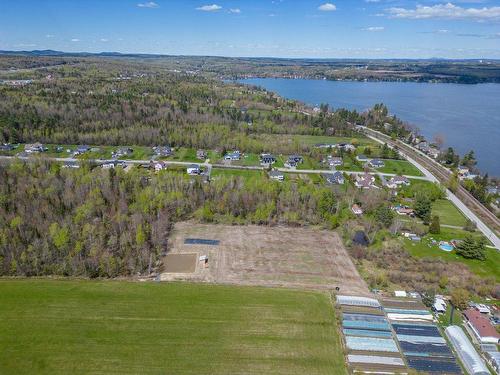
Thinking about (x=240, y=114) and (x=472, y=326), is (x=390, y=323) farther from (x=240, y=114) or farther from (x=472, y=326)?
(x=240, y=114)

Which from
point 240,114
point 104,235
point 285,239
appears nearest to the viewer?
point 104,235

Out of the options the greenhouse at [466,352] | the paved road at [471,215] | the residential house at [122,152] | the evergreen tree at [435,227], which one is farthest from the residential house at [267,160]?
the greenhouse at [466,352]

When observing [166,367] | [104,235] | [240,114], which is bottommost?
[166,367]

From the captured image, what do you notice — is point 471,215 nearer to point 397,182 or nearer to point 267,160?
point 397,182

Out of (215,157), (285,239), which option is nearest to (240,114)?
(215,157)

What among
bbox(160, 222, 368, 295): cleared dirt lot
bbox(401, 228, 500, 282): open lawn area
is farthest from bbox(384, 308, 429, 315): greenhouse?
bbox(401, 228, 500, 282): open lawn area

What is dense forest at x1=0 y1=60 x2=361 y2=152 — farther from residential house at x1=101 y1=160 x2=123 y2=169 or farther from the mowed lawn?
the mowed lawn

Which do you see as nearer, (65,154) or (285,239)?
(285,239)
